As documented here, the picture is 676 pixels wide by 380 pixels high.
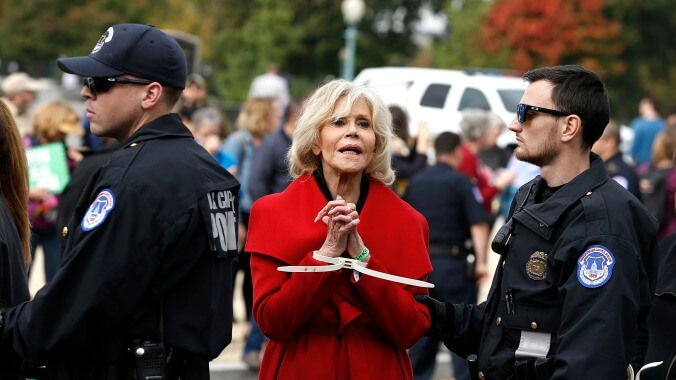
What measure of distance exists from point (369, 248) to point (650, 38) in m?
49.3

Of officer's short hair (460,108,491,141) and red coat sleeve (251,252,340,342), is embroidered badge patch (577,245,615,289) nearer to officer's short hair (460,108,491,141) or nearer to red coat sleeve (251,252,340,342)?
red coat sleeve (251,252,340,342)

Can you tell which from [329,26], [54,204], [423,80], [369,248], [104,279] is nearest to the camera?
[104,279]

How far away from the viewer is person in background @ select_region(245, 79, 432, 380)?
4898 millimetres

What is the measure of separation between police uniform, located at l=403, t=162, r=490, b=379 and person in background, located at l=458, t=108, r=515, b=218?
0.81m

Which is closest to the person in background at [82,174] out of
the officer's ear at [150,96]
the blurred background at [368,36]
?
the officer's ear at [150,96]

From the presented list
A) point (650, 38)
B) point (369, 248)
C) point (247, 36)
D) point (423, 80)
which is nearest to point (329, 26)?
point (247, 36)

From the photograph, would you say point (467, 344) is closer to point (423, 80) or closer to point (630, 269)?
point (630, 269)

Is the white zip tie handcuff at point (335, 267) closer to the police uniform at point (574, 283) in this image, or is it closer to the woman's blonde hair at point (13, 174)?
the police uniform at point (574, 283)

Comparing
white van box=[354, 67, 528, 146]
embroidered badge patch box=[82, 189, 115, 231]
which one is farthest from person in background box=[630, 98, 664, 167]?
embroidered badge patch box=[82, 189, 115, 231]

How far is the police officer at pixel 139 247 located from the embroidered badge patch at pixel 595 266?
4.61 feet

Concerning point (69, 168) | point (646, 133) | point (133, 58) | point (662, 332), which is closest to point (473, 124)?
point (69, 168)

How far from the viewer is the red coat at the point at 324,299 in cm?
493

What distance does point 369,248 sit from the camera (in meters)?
5.11

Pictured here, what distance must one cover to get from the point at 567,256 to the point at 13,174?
2354 millimetres
